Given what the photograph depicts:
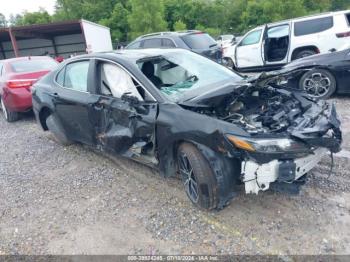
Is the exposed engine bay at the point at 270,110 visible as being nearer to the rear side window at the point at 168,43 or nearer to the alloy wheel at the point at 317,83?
the alloy wheel at the point at 317,83

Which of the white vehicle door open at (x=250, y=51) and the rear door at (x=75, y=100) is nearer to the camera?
the rear door at (x=75, y=100)

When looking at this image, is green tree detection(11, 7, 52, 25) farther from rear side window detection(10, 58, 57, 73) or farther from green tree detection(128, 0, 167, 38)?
rear side window detection(10, 58, 57, 73)

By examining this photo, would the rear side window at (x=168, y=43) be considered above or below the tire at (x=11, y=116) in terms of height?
above

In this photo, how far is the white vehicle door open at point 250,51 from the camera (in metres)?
10.2

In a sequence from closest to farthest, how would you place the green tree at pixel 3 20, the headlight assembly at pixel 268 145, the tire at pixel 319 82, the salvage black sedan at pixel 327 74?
1. the headlight assembly at pixel 268 145
2. the salvage black sedan at pixel 327 74
3. the tire at pixel 319 82
4. the green tree at pixel 3 20

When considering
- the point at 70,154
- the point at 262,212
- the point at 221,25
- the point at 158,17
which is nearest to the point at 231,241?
the point at 262,212

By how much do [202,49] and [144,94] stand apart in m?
6.63

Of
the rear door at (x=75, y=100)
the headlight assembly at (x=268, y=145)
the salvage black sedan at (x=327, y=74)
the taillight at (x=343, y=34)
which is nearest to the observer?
the headlight assembly at (x=268, y=145)

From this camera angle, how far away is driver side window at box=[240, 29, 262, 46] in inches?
408

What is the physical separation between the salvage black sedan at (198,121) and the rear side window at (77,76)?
16 mm

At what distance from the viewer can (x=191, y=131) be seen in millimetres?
3061

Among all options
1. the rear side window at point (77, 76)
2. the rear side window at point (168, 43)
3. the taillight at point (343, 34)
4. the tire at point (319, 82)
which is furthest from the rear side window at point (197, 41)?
the rear side window at point (77, 76)

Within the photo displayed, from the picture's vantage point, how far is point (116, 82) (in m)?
3.98

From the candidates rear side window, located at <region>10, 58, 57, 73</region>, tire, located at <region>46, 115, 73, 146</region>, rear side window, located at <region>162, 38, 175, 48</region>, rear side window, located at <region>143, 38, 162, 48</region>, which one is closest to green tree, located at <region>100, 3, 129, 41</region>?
rear side window, located at <region>143, 38, 162, 48</region>
